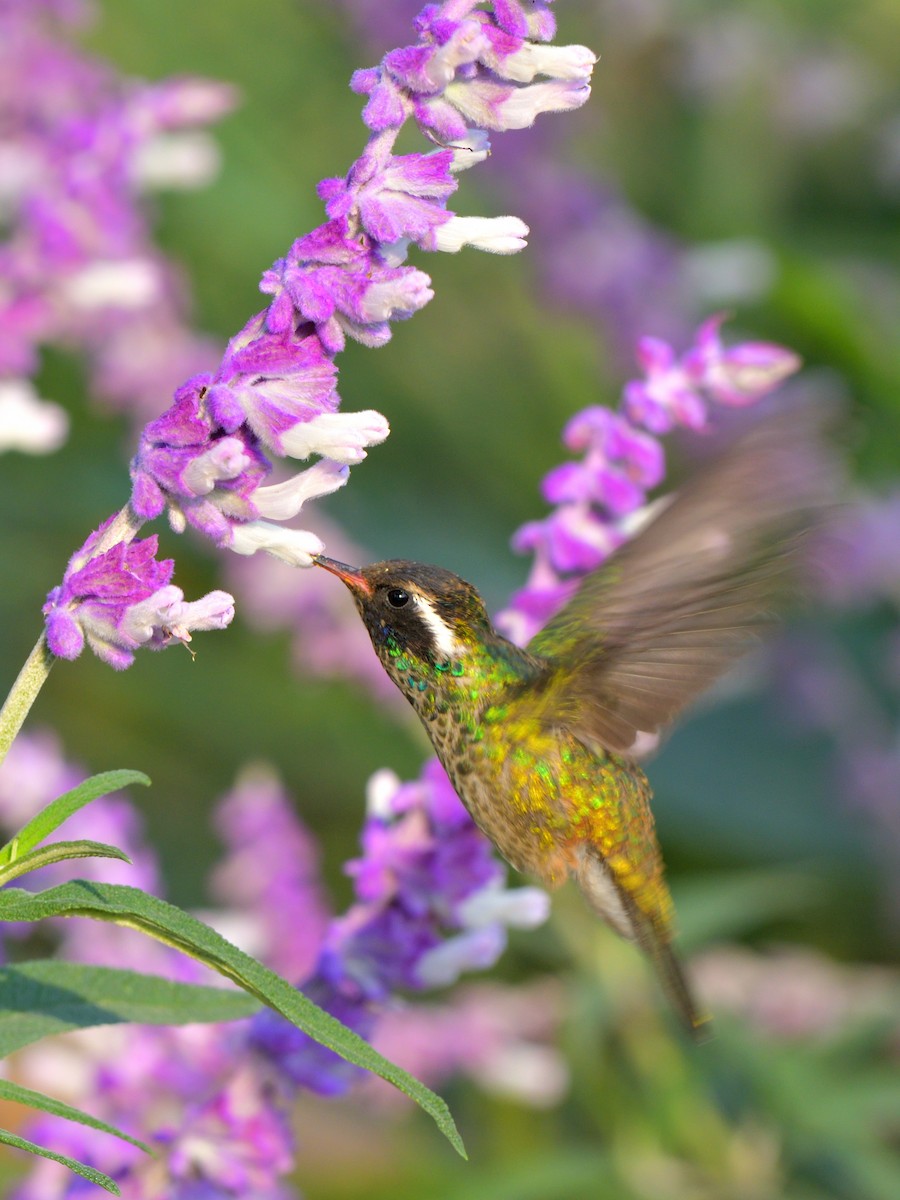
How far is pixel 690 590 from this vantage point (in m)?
1.54

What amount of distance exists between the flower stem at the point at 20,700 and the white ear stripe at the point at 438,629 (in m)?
0.51

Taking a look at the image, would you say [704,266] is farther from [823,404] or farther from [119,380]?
[823,404]

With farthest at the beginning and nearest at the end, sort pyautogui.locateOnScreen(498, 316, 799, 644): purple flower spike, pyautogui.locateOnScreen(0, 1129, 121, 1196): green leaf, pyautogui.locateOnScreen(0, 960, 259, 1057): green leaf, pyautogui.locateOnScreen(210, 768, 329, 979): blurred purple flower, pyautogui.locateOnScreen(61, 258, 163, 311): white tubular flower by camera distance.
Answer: pyautogui.locateOnScreen(210, 768, 329, 979): blurred purple flower < pyautogui.locateOnScreen(61, 258, 163, 311): white tubular flower < pyautogui.locateOnScreen(498, 316, 799, 644): purple flower spike < pyautogui.locateOnScreen(0, 960, 259, 1057): green leaf < pyautogui.locateOnScreen(0, 1129, 121, 1196): green leaf

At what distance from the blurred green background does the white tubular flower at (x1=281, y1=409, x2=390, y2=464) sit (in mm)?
1957

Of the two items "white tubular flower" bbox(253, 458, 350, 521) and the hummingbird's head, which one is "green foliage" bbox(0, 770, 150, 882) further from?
the hummingbird's head

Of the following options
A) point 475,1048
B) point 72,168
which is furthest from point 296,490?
point 475,1048

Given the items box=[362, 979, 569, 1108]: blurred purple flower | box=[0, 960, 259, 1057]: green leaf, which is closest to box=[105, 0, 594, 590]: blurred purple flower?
box=[0, 960, 259, 1057]: green leaf

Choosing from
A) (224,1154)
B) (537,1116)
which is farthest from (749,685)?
(224,1154)

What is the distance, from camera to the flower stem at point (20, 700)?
1.02 meters

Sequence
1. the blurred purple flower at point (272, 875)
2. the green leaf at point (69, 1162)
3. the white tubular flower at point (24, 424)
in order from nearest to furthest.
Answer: the green leaf at point (69, 1162), the white tubular flower at point (24, 424), the blurred purple flower at point (272, 875)

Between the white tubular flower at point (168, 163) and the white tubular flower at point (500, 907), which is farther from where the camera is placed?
the white tubular flower at point (168, 163)

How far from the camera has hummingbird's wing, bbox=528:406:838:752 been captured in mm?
1505

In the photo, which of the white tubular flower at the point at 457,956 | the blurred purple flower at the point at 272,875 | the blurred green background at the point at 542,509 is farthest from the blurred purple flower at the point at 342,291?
the blurred green background at the point at 542,509

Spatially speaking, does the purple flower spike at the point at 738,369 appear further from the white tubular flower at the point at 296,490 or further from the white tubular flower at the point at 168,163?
the white tubular flower at the point at 168,163
